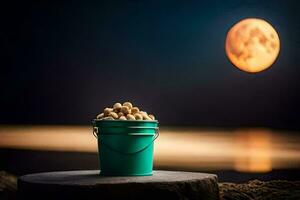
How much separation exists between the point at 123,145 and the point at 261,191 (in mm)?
3087

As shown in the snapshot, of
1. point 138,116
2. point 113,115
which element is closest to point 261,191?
point 138,116

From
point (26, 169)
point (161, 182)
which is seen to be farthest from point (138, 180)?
point (26, 169)

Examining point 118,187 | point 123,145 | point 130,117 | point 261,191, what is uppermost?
point 130,117

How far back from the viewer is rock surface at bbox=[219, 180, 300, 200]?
6.56m

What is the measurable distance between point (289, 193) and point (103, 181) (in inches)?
146

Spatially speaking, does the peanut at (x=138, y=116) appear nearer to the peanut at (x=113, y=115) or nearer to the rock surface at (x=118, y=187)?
the peanut at (x=113, y=115)

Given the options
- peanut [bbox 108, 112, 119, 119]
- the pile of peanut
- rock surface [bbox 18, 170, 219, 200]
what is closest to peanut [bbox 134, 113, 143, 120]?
the pile of peanut

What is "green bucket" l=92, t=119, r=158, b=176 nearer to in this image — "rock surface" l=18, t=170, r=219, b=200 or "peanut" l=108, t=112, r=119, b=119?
"peanut" l=108, t=112, r=119, b=119

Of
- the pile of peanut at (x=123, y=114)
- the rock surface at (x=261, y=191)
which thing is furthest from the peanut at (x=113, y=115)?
the rock surface at (x=261, y=191)

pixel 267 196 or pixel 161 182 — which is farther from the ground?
pixel 161 182

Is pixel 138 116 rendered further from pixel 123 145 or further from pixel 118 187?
pixel 118 187

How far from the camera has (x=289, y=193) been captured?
7086mm

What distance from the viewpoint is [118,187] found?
13.4ft

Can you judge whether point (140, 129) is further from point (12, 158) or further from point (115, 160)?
point (12, 158)
